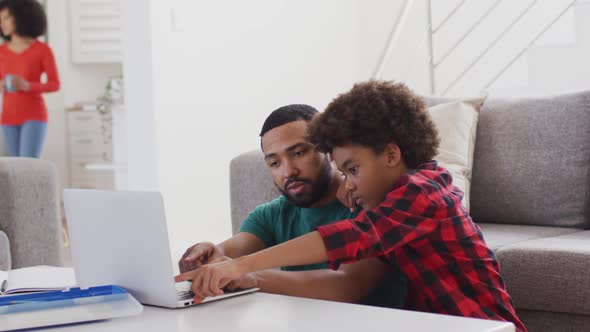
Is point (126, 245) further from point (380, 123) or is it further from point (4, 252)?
point (4, 252)

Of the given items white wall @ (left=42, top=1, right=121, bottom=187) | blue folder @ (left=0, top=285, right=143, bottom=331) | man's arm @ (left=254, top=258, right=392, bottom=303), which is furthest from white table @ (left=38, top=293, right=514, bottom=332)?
white wall @ (left=42, top=1, right=121, bottom=187)

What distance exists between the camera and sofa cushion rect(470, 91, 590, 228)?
2439mm

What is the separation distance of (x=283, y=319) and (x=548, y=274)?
3.58 ft

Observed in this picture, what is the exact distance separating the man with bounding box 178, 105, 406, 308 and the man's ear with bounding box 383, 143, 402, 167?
17 cm

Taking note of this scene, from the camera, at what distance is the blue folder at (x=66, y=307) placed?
1.11 meters

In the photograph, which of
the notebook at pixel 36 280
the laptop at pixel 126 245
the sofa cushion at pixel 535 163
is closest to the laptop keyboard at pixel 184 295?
the laptop at pixel 126 245

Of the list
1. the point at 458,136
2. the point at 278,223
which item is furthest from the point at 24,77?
the point at 278,223

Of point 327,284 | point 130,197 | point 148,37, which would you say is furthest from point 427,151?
point 148,37

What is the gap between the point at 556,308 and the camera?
1971 millimetres

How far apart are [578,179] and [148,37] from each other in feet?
7.12

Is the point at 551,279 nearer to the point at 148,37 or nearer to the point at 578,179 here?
the point at 578,179

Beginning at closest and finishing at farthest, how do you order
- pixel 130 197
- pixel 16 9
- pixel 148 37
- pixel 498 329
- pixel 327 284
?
pixel 498 329 → pixel 130 197 → pixel 327 284 → pixel 148 37 → pixel 16 9

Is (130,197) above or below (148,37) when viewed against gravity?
below

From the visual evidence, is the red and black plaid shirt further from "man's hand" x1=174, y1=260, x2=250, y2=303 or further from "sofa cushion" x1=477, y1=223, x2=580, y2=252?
"sofa cushion" x1=477, y1=223, x2=580, y2=252
